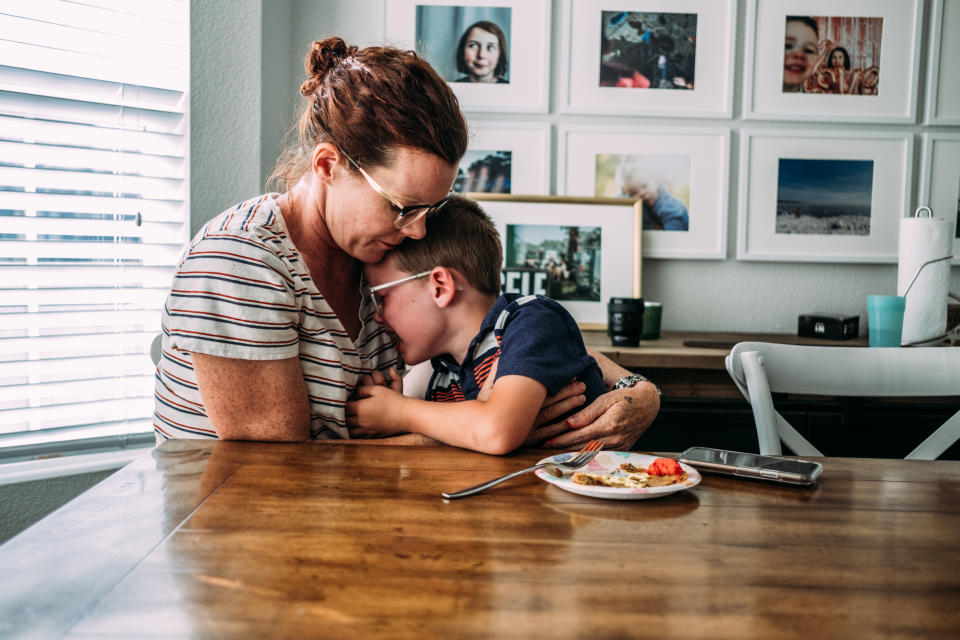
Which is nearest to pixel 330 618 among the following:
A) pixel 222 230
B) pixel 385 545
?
pixel 385 545

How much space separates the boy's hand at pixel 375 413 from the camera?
4.20 ft

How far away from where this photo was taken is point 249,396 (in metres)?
1.15

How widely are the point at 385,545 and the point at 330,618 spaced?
0.49 ft

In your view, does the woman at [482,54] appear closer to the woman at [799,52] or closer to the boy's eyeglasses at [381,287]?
the woman at [799,52]

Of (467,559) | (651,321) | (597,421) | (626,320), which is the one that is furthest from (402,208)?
(651,321)

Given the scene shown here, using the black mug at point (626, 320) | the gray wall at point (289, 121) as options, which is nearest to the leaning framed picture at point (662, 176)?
the gray wall at point (289, 121)

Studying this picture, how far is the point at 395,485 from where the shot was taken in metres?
0.92

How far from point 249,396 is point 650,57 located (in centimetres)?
200

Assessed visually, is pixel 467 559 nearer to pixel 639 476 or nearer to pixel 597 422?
pixel 639 476

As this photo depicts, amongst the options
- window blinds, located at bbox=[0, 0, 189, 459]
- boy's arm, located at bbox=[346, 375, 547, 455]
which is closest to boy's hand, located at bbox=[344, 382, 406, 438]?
boy's arm, located at bbox=[346, 375, 547, 455]

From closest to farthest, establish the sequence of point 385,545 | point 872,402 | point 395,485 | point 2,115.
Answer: point 385,545, point 395,485, point 2,115, point 872,402

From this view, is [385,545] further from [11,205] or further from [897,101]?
[897,101]

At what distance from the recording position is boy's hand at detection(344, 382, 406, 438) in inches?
50.4

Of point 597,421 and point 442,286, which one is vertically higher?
point 442,286
